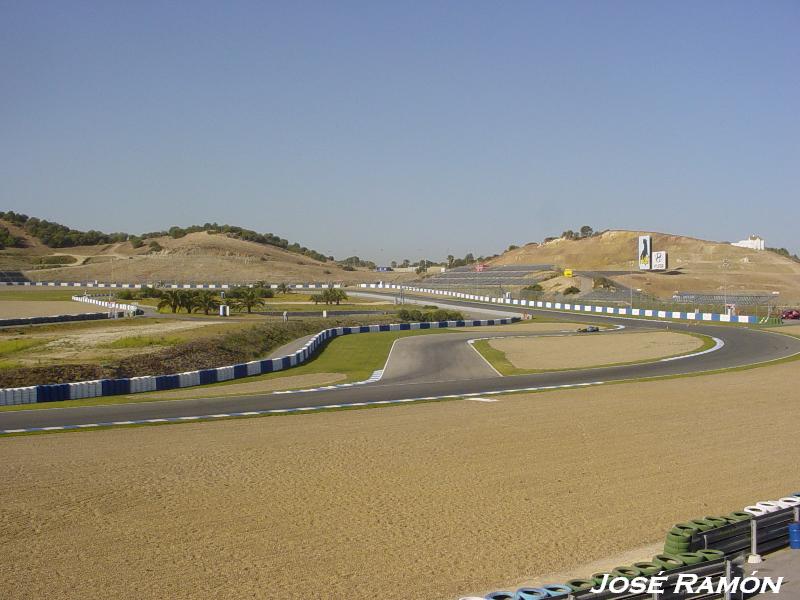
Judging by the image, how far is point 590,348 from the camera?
5319 centimetres

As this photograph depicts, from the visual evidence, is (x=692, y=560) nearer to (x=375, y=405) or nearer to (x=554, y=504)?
(x=554, y=504)

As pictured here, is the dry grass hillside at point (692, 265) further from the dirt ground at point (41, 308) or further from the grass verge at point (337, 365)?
the dirt ground at point (41, 308)

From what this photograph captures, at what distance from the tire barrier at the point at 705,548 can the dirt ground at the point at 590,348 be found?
2988 cm

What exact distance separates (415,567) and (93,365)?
31548 mm

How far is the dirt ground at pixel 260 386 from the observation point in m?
33.2

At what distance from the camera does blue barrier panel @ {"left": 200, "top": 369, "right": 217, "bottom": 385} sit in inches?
1438

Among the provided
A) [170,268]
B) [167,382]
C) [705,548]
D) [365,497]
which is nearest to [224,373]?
[167,382]

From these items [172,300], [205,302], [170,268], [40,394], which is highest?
[170,268]

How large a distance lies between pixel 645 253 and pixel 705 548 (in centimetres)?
12593

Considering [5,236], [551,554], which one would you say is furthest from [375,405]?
[5,236]

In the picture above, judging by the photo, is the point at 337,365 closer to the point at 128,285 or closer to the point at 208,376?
the point at 208,376

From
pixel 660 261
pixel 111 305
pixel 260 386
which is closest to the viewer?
pixel 260 386

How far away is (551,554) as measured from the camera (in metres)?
12.6

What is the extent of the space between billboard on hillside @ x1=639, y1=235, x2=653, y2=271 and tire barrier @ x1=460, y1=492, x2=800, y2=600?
403 ft
